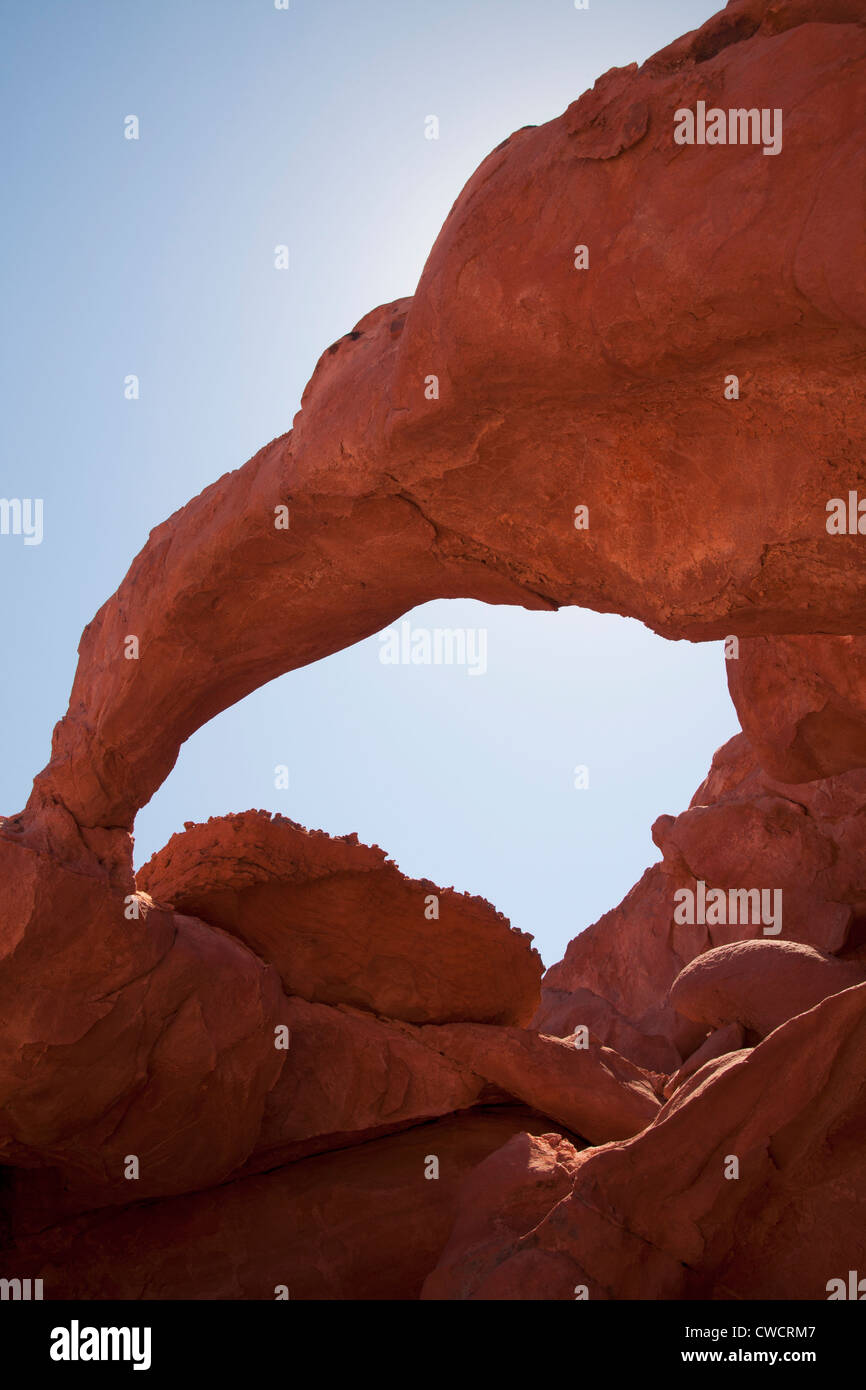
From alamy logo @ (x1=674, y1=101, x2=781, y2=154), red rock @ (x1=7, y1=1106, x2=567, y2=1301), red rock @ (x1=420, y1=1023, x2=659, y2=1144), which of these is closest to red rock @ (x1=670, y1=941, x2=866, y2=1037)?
red rock @ (x1=420, y1=1023, x2=659, y2=1144)

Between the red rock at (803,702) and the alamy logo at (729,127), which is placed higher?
the alamy logo at (729,127)

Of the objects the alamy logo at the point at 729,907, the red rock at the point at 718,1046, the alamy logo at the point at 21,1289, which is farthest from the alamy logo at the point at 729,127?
the alamy logo at the point at 729,907

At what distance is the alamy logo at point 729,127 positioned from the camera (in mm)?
3295

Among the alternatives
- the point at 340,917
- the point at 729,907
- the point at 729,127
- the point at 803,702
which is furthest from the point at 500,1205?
the point at 729,907

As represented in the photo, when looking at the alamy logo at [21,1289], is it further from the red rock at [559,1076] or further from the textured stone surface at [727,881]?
the textured stone surface at [727,881]

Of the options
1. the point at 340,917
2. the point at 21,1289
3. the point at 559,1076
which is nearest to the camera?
the point at 21,1289

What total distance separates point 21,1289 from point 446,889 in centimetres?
378

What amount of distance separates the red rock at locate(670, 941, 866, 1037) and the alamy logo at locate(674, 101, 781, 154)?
5.76m

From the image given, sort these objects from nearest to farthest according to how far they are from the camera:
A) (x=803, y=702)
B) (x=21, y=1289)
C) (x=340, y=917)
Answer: (x=21, y=1289)
(x=803, y=702)
(x=340, y=917)

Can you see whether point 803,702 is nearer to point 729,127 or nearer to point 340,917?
point 340,917

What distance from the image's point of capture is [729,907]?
36.8 ft

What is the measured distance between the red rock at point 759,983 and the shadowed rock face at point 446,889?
33 mm
